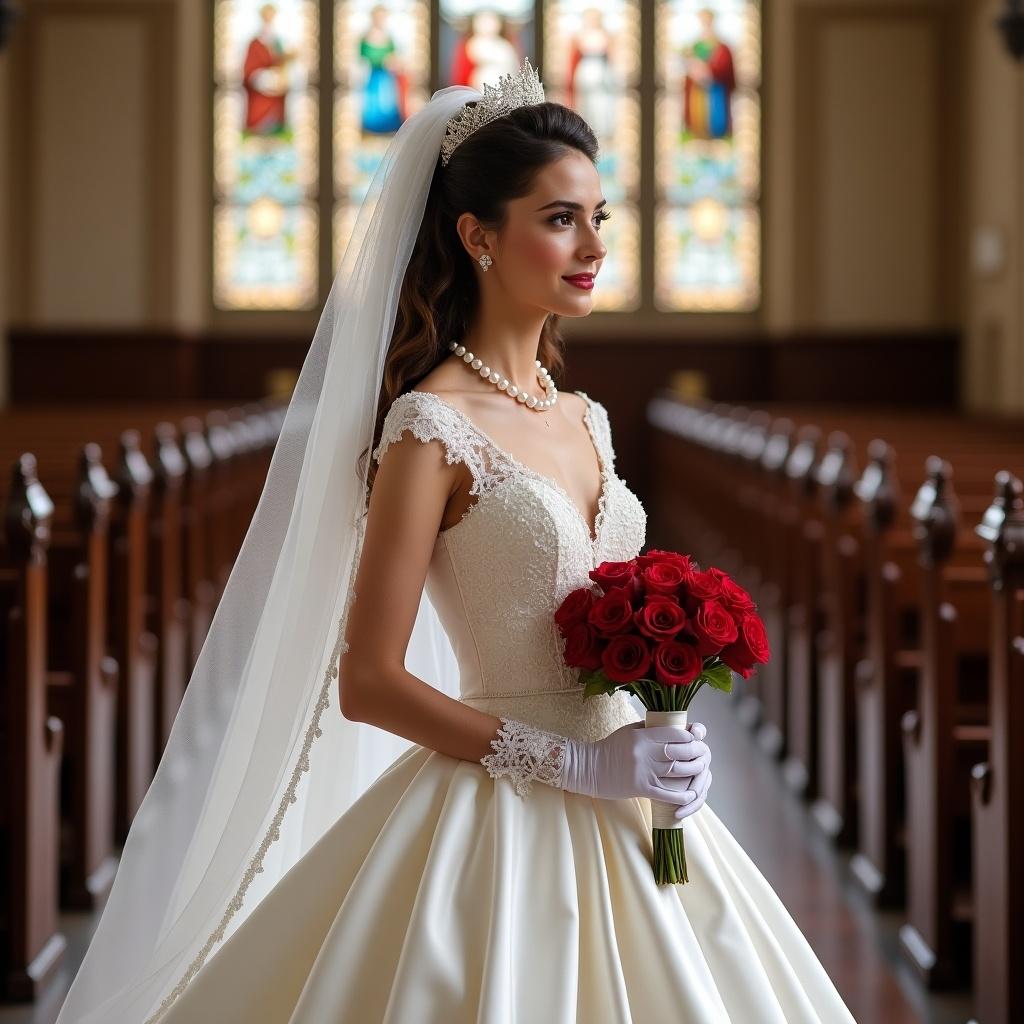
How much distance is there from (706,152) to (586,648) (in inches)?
456

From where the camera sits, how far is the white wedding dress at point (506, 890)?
1.67 m

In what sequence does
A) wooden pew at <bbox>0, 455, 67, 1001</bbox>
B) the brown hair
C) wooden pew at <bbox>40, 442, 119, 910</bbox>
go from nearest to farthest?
the brown hair → wooden pew at <bbox>0, 455, 67, 1001</bbox> → wooden pew at <bbox>40, 442, 119, 910</bbox>

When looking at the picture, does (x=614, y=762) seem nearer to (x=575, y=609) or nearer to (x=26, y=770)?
(x=575, y=609)

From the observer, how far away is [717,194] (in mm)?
12805

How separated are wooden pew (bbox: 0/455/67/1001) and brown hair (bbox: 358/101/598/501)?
1520 mm

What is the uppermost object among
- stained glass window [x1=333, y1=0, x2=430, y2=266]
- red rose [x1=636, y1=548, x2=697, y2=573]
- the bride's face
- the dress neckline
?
stained glass window [x1=333, y1=0, x2=430, y2=266]

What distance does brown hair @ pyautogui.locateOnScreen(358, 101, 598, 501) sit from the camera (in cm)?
188

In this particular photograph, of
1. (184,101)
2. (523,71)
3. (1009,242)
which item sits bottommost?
(523,71)

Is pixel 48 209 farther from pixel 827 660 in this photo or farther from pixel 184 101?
pixel 827 660

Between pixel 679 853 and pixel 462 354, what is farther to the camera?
pixel 462 354

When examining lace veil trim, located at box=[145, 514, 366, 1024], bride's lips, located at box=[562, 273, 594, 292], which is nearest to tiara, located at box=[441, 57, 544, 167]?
bride's lips, located at box=[562, 273, 594, 292]

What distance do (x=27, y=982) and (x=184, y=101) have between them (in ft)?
33.8

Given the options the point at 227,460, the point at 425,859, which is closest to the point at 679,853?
the point at 425,859

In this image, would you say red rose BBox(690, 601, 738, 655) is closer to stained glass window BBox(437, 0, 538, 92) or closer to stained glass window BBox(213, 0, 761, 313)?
stained glass window BBox(213, 0, 761, 313)
